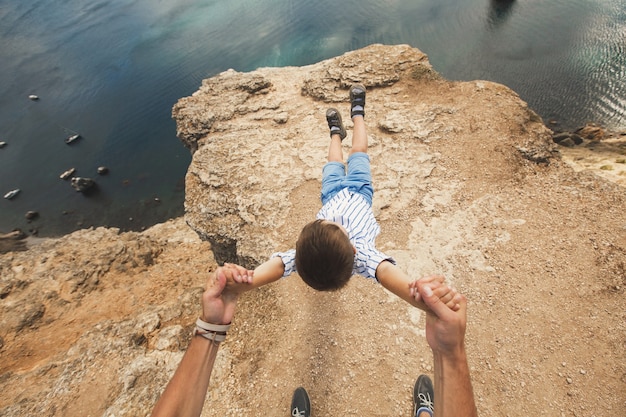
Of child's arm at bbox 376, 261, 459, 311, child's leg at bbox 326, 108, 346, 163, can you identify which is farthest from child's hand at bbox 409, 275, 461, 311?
child's leg at bbox 326, 108, 346, 163

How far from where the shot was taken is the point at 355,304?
5.32 meters

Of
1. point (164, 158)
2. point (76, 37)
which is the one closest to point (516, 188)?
point (164, 158)

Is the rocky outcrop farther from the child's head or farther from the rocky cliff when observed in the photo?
the child's head

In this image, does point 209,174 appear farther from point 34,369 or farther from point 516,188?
point 516,188

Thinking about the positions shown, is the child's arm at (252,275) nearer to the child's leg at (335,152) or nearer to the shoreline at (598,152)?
the child's leg at (335,152)

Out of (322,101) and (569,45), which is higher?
(322,101)

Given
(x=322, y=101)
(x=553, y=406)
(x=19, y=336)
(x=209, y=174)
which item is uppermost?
(x=322, y=101)

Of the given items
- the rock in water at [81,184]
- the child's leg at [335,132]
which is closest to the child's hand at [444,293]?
the child's leg at [335,132]

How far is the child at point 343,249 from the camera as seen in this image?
293cm

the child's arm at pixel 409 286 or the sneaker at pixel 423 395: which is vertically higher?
the child's arm at pixel 409 286

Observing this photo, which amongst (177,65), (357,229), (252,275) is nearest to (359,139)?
(357,229)

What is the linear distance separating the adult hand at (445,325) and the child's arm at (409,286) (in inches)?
1.5

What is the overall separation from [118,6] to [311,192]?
134ft

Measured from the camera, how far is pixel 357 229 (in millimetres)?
3996
